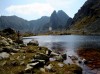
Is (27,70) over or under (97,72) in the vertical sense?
over

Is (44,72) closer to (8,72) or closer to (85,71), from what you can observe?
(8,72)

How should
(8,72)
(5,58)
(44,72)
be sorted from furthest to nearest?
(5,58), (44,72), (8,72)

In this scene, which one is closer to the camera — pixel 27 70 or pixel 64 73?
pixel 27 70

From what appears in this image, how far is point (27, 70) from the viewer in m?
23.6

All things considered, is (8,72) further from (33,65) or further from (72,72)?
(72,72)

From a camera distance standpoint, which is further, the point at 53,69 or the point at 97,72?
the point at 97,72

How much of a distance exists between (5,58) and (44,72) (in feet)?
25.1

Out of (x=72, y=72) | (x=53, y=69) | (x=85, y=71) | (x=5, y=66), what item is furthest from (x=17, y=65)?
(x=85, y=71)

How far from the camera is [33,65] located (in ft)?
84.4

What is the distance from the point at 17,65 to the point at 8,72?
3120 mm

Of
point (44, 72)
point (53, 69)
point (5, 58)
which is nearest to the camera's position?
point (44, 72)

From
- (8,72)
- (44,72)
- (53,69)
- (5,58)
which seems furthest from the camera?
(5,58)

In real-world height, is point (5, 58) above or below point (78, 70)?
above

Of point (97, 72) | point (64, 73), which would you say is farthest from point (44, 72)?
point (97, 72)
